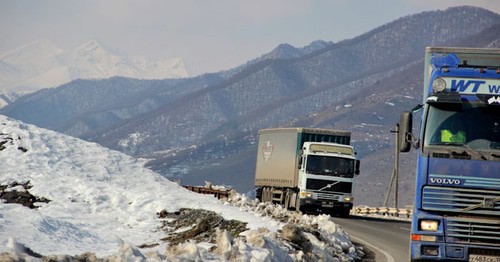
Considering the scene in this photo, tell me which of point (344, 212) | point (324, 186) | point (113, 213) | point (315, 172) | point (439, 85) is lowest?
point (113, 213)

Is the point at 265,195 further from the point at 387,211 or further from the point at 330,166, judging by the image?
the point at 330,166

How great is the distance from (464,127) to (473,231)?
169cm

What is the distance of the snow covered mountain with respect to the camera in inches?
646

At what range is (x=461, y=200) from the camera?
13.5 m

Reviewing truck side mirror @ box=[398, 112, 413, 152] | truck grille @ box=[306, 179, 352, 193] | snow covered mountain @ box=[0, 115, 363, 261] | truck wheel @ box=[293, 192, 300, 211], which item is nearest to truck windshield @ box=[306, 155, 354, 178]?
truck grille @ box=[306, 179, 352, 193]

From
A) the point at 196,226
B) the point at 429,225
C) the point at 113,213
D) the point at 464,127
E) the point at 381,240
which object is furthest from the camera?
the point at 113,213

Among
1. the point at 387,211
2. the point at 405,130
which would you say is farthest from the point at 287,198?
the point at 405,130

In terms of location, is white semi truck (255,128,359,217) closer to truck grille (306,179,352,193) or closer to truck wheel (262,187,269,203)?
truck grille (306,179,352,193)

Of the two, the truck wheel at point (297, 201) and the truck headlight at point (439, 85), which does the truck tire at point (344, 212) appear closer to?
the truck wheel at point (297, 201)

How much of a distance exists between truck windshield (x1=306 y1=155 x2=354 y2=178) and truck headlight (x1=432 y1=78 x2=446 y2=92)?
72.5ft

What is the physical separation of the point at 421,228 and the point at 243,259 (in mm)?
3785

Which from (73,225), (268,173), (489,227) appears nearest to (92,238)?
(73,225)

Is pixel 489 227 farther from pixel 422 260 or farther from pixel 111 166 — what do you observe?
pixel 111 166

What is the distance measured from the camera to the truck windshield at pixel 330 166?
36.2 m
